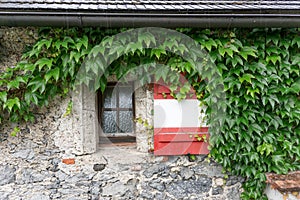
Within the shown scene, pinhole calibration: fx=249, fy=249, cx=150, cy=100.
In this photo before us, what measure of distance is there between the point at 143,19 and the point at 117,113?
116 cm

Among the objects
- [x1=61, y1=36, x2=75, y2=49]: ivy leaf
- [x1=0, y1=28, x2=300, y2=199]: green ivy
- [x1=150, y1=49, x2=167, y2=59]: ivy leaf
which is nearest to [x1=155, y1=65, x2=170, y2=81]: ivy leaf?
[x1=0, y1=28, x2=300, y2=199]: green ivy

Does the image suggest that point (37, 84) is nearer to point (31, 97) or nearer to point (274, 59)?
point (31, 97)

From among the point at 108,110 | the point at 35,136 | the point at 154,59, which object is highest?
the point at 154,59

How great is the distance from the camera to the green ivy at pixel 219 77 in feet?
8.39

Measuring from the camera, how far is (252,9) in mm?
2518

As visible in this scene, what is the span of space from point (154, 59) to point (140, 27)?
37cm

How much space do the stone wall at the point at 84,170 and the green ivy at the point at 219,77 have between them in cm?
19

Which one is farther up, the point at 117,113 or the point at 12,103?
the point at 12,103

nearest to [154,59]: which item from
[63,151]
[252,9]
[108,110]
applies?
[108,110]

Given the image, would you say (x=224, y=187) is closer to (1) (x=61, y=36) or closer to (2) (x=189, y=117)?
(2) (x=189, y=117)

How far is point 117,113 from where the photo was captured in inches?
119

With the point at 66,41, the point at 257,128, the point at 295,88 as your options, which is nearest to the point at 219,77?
the point at 257,128

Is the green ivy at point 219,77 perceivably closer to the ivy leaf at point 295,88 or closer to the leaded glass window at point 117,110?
the ivy leaf at point 295,88

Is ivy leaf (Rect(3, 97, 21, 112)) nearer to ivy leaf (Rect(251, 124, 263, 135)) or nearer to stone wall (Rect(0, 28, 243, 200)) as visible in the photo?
stone wall (Rect(0, 28, 243, 200))
